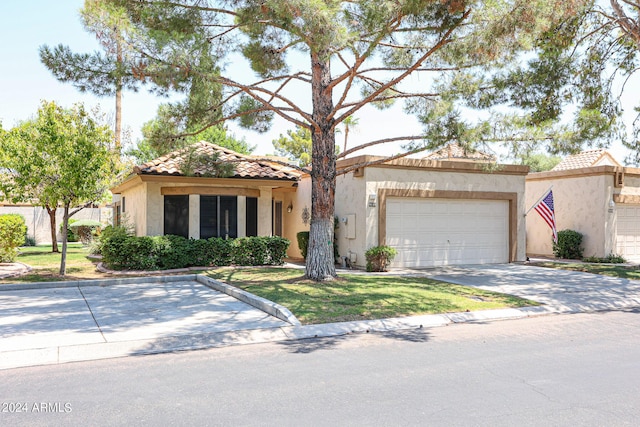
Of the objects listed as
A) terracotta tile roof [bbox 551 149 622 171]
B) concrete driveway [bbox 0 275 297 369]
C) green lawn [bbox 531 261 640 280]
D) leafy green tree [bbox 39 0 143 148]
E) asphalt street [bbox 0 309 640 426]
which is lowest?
asphalt street [bbox 0 309 640 426]

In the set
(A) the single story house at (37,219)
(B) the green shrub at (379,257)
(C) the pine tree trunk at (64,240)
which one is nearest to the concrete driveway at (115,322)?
(C) the pine tree trunk at (64,240)

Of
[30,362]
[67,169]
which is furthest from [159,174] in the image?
→ [30,362]

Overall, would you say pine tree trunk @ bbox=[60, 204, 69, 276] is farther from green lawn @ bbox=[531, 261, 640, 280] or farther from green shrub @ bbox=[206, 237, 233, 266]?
green lawn @ bbox=[531, 261, 640, 280]

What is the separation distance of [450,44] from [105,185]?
10249mm

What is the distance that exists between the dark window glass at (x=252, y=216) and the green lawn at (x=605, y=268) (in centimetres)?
985

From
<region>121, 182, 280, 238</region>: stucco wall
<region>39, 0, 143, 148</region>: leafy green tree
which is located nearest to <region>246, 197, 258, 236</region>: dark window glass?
<region>121, 182, 280, 238</region>: stucco wall

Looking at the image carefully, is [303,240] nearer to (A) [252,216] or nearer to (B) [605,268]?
(A) [252,216]

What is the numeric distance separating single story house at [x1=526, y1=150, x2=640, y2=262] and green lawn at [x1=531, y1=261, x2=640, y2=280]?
80.7 inches

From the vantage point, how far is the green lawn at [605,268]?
1510cm

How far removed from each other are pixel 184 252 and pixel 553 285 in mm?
10374

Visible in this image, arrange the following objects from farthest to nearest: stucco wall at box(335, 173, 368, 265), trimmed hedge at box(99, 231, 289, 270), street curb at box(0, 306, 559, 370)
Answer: stucco wall at box(335, 173, 368, 265) < trimmed hedge at box(99, 231, 289, 270) < street curb at box(0, 306, 559, 370)

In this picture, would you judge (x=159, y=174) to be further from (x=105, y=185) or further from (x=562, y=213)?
(x=562, y=213)

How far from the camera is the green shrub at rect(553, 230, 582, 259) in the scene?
1967 cm

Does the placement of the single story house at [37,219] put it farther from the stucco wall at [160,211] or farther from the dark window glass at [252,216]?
the dark window glass at [252,216]
